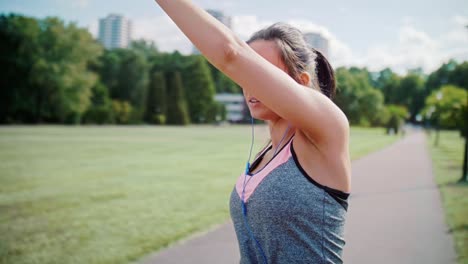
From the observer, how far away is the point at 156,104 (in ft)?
234

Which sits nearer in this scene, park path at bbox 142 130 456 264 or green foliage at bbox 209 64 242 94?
park path at bbox 142 130 456 264

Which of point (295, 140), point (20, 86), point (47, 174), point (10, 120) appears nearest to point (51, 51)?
point (20, 86)

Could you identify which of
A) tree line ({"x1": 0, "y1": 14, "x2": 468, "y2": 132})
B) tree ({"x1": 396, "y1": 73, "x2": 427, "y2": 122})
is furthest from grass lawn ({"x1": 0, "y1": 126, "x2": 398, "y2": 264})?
tree ({"x1": 396, "y1": 73, "x2": 427, "y2": 122})

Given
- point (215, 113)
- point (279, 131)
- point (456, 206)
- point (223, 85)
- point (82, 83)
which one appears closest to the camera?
point (279, 131)

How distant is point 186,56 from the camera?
8575cm

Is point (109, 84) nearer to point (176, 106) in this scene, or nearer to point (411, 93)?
point (176, 106)

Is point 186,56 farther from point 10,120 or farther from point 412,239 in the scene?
point 412,239

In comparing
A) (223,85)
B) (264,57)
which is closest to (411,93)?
(223,85)

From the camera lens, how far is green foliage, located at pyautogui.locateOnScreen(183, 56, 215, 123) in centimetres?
7981

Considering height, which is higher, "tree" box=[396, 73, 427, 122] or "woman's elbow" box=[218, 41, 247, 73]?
"tree" box=[396, 73, 427, 122]

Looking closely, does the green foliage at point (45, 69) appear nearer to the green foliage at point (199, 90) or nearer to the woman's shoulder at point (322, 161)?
the green foliage at point (199, 90)

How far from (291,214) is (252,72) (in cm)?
49

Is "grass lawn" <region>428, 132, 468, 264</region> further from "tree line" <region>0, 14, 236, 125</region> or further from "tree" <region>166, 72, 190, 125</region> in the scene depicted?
"tree" <region>166, 72, 190, 125</region>

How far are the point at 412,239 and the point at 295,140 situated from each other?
487 centimetres
